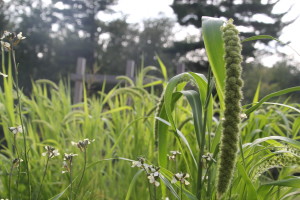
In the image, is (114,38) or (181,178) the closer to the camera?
(181,178)

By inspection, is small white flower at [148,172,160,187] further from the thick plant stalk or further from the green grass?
the thick plant stalk

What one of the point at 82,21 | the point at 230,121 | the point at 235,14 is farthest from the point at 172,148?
the point at 82,21

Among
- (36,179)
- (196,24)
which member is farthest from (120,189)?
(196,24)

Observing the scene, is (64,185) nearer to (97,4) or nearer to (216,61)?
(216,61)

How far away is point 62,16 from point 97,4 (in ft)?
6.30

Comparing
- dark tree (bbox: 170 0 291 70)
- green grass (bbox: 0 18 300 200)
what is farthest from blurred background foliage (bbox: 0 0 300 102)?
green grass (bbox: 0 18 300 200)

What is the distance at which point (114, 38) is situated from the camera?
18328 millimetres

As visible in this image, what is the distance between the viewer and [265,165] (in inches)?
31.4

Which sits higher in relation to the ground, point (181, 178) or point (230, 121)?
point (230, 121)

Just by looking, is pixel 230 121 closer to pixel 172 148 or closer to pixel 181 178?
pixel 181 178

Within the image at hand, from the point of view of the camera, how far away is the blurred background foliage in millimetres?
12171

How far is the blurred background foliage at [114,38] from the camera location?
12.2 meters

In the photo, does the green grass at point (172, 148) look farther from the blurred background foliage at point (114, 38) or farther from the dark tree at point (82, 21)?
the dark tree at point (82, 21)

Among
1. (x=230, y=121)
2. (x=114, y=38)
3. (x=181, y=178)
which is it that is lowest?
(x=181, y=178)
